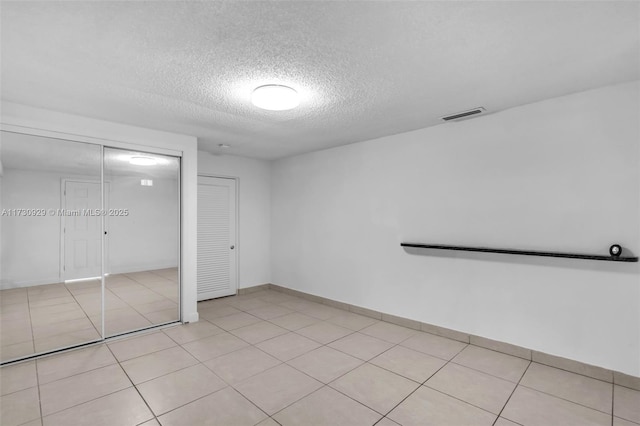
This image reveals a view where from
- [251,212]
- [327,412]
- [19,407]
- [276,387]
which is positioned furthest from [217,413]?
[251,212]

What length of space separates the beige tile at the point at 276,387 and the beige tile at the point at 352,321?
4.48 feet

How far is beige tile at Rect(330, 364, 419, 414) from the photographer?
234cm

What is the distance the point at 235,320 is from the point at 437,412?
9.55 feet

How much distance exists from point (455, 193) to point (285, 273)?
3.52 meters

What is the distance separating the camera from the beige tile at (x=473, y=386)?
2348mm

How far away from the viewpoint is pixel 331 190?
4984mm

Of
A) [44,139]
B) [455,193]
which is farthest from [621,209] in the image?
[44,139]

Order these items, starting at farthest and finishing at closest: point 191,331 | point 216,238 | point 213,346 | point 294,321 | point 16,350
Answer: point 216,238 < point 294,321 < point 191,331 < point 213,346 < point 16,350

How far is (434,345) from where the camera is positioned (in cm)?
339

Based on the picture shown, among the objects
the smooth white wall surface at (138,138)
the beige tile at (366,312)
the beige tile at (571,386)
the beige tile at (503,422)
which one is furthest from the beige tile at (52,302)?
the beige tile at (571,386)

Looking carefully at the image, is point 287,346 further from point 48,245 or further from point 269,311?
point 48,245

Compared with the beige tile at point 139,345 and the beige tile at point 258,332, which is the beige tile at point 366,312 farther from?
the beige tile at point 139,345

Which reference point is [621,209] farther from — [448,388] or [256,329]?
[256,329]

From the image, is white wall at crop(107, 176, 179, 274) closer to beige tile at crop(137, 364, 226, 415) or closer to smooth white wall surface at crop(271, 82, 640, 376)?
beige tile at crop(137, 364, 226, 415)
